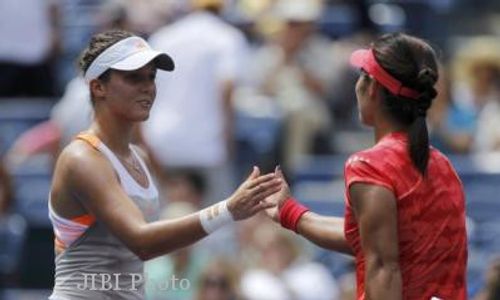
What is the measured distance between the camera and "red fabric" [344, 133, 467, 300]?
6.26m

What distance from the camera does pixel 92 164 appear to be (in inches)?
262

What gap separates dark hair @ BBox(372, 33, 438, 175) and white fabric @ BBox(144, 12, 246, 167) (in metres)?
5.28

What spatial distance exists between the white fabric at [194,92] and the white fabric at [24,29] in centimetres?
157

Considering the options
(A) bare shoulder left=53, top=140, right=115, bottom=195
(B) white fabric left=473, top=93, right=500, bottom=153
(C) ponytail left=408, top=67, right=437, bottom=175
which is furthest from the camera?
(B) white fabric left=473, top=93, right=500, bottom=153

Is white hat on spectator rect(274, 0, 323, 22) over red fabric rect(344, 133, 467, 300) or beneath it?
beneath

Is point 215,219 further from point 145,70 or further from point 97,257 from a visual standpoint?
point 145,70

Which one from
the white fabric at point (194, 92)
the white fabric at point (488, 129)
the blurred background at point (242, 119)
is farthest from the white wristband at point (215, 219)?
the white fabric at point (488, 129)

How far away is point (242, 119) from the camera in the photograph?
13.0m

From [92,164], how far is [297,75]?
6270 millimetres

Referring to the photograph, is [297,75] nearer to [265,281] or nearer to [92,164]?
[265,281]

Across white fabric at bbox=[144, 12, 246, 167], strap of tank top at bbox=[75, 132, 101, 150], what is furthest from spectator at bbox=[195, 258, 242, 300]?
strap of tank top at bbox=[75, 132, 101, 150]

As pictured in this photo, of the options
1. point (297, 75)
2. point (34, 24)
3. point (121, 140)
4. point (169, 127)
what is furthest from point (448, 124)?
point (121, 140)

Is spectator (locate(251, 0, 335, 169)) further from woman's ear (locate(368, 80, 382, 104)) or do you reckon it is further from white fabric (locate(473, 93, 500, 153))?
woman's ear (locate(368, 80, 382, 104))

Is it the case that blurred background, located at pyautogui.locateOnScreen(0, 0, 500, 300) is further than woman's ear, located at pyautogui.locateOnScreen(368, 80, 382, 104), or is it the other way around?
blurred background, located at pyautogui.locateOnScreen(0, 0, 500, 300)
